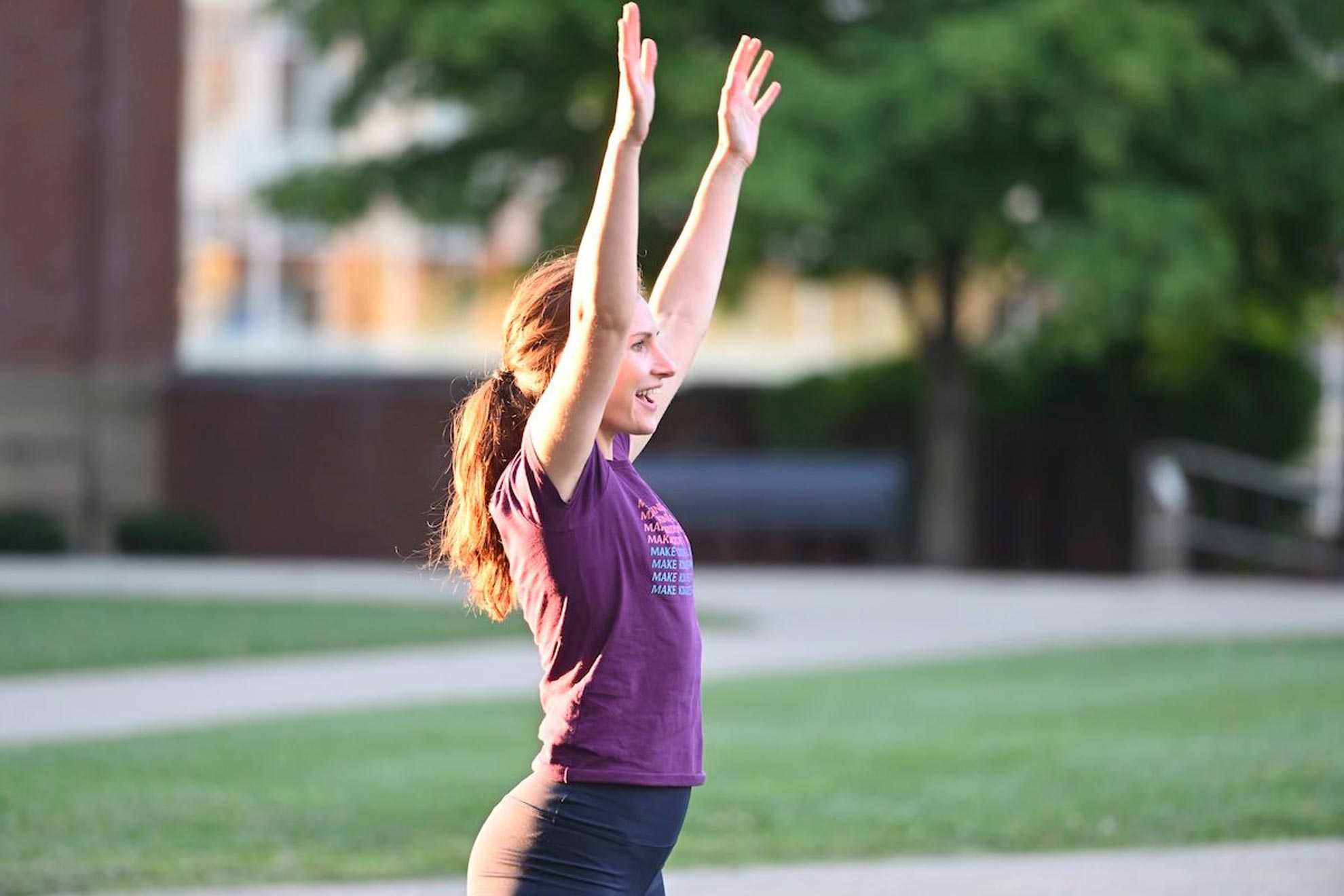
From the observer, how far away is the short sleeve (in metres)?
3.03

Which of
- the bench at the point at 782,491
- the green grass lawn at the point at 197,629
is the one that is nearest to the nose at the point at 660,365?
the green grass lawn at the point at 197,629

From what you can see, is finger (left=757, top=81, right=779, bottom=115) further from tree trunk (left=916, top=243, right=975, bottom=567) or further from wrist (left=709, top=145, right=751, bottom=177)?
tree trunk (left=916, top=243, right=975, bottom=567)

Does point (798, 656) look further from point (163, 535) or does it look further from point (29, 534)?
point (29, 534)

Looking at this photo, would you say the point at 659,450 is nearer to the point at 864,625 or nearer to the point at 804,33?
the point at 804,33

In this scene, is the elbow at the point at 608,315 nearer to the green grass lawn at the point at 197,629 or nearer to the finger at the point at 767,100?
the finger at the point at 767,100

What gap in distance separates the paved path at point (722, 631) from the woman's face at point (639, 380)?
5.99 meters

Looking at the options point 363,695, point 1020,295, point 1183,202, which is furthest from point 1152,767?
point 1020,295

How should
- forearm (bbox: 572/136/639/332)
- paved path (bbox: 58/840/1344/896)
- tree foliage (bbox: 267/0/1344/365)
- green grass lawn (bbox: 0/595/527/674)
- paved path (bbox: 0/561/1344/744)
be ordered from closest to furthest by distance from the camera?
1. forearm (bbox: 572/136/639/332)
2. paved path (bbox: 58/840/1344/896)
3. paved path (bbox: 0/561/1344/744)
4. green grass lawn (bbox: 0/595/527/674)
5. tree foliage (bbox: 267/0/1344/365)

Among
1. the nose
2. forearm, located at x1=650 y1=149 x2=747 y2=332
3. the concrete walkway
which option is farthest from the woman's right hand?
the concrete walkway

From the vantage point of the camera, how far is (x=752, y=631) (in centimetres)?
1264

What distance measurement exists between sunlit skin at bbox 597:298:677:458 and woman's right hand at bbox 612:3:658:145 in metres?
0.27

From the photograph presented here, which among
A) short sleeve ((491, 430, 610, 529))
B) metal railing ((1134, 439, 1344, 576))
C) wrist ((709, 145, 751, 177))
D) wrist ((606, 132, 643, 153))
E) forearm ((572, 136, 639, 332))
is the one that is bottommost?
metal railing ((1134, 439, 1344, 576))

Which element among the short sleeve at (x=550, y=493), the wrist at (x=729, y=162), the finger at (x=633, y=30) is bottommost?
the short sleeve at (x=550, y=493)

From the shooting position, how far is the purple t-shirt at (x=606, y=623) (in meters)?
A: 3.05
